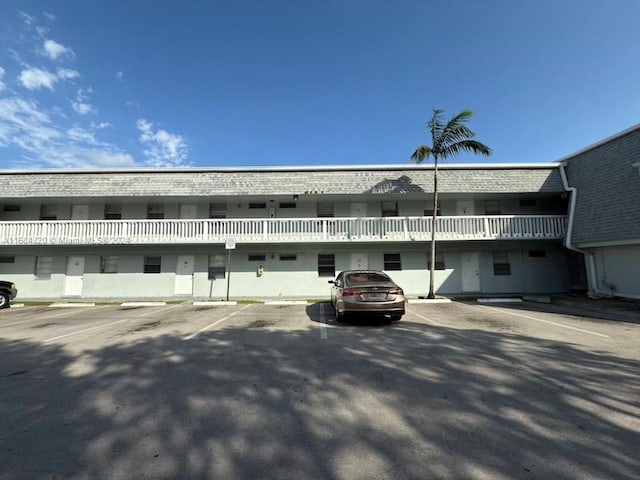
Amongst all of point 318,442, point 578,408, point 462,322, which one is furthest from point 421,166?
point 318,442

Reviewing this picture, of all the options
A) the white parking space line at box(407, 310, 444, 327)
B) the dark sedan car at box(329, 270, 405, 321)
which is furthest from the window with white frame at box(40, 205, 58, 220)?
the white parking space line at box(407, 310, 444, 327)

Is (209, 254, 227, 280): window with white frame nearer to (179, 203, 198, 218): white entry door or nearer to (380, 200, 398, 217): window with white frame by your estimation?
(179, 203, 198, 218): white entry door

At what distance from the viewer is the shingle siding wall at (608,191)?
1292cm

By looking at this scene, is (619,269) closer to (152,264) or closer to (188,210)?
(188,210)

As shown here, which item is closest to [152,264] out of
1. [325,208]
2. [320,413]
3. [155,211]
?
[155,211]

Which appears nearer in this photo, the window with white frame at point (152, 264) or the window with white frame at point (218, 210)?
the window with white frame at point (152, 264)

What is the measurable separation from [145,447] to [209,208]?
1672 centimetres

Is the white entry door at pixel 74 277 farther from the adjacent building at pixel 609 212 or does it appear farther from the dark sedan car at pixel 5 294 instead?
the adjacent building at pixel 609 212

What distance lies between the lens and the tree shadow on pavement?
273cm

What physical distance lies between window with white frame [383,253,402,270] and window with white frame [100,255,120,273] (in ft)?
48.3

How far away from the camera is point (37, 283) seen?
57.9 ft

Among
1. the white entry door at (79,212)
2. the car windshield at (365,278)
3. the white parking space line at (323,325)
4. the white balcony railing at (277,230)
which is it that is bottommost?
the white parking space line at (323,325)

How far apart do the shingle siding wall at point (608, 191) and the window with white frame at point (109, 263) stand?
76.7 ft

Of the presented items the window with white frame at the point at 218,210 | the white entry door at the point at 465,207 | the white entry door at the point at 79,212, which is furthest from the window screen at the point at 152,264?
the white entry door at the point at 465,207
